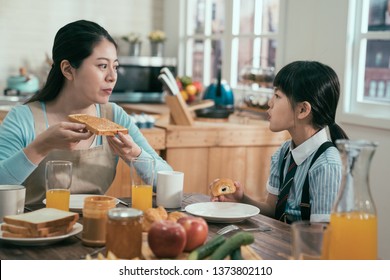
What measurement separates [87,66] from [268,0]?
2763 millimetres

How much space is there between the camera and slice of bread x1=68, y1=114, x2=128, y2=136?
213 centimetres

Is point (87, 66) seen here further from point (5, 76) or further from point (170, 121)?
point (5, 76)

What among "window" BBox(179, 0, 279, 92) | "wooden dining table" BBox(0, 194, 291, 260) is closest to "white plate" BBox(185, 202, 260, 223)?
"wooden dining table" BBox(0, 194, 291, 260)

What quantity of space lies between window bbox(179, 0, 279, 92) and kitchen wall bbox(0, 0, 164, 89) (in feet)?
1.95

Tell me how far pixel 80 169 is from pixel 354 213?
1259 millimetres

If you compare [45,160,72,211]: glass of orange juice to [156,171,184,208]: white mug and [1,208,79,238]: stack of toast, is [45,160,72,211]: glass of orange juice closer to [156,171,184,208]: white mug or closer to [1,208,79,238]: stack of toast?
[1,208,79,238]: stack of toast

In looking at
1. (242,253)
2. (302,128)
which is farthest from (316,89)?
(242,253)

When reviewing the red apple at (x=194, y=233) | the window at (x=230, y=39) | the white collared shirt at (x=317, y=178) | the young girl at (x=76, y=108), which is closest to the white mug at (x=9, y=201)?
the young girl at (x=76, y=108)

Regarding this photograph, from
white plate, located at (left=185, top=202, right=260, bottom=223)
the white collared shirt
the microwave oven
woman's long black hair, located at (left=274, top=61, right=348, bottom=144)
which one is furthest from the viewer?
the microwave oven

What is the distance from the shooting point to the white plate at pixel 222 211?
1.97 m

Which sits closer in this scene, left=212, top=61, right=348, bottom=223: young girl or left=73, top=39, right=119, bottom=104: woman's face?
left=212, top=61, right=348, bottom=223: young girl

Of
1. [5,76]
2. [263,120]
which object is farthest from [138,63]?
[263,120]

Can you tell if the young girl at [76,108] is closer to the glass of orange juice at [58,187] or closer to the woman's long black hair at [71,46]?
the woman's long black hair at [71,46]

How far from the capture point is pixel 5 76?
558 centimetres
